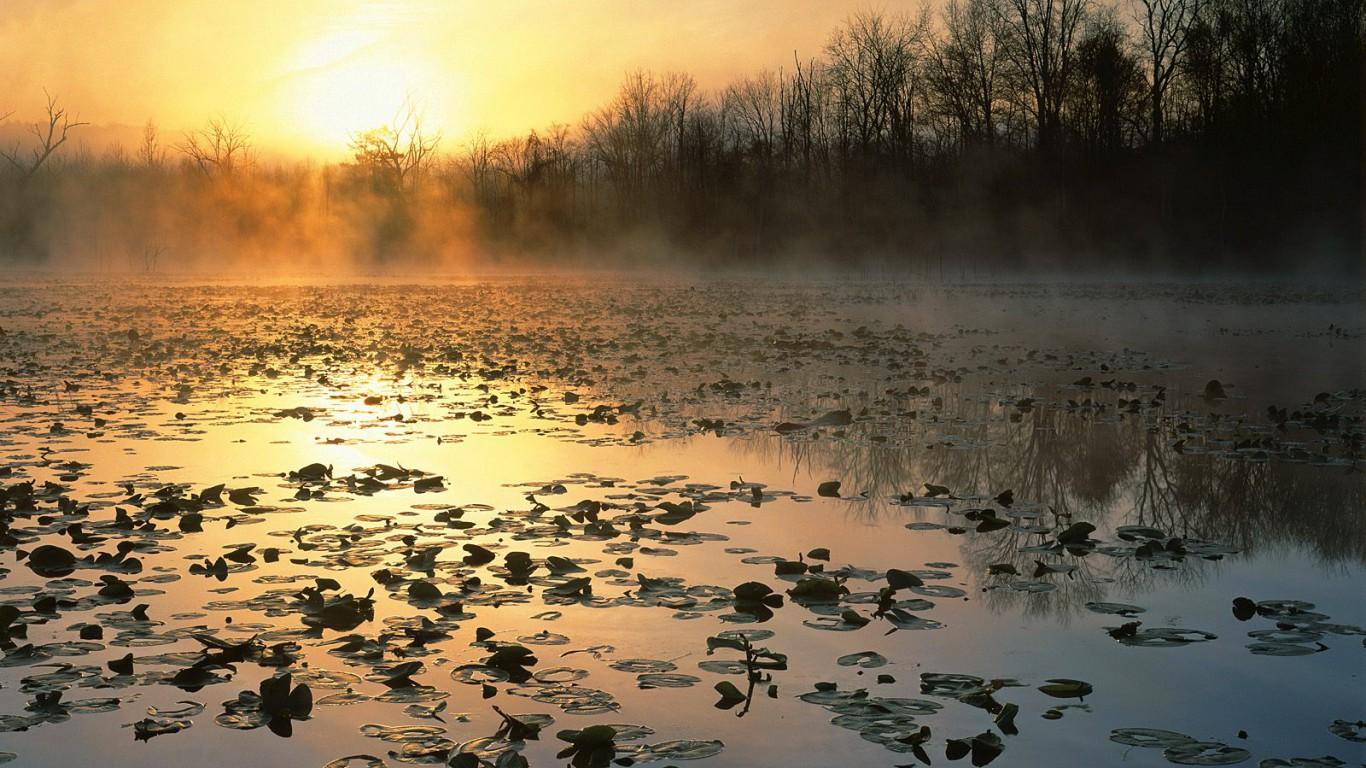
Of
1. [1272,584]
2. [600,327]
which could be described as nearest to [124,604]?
[1272,584]

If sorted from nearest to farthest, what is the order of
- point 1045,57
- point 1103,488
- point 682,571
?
1. point 682,571
2. point 1103,488
3. point 1045,57

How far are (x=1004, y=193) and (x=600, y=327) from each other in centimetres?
3520

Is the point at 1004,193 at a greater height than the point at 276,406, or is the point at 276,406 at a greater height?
the point at 1004,193

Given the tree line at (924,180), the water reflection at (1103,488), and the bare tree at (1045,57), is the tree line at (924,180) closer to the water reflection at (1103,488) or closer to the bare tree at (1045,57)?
the bare tree at (1045,57)

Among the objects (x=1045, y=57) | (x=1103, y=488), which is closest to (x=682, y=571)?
(x=1103, y=488)

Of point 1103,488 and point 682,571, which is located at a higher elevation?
point 682,571

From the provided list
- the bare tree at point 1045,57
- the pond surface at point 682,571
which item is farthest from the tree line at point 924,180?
the pond surface at point 682,571

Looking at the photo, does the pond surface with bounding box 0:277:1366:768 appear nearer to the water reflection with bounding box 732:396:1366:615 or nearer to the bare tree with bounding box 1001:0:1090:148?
the water reflection with bounding box 732:396:1366:615

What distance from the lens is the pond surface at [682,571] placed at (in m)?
4.05

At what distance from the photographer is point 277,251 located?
73.3 metres

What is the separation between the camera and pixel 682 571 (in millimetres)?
6008

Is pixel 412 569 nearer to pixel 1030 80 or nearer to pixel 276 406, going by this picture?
pixel 276 406

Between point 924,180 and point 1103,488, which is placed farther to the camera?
point 924,180

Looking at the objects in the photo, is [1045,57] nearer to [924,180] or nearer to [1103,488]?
[924,180]
